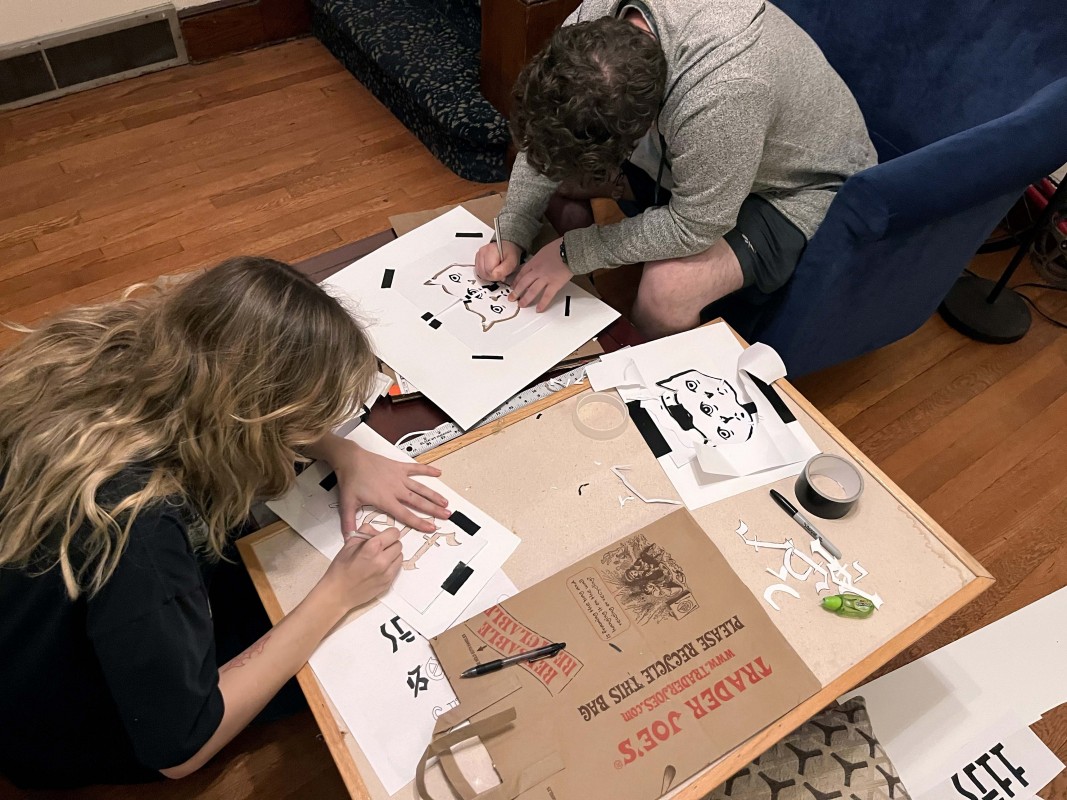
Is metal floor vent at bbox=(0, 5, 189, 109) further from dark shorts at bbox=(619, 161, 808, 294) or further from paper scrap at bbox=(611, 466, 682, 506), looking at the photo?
paper scrap at bbox=(611, 466, 682, 506)

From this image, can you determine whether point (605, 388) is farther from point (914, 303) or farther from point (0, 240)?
point (0, 240)

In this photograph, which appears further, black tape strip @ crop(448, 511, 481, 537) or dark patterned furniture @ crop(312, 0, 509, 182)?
dark patterned furniture @ crop(312, 0, 509, 182)

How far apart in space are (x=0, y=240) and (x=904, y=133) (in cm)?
222

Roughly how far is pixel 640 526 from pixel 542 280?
0.53 metres

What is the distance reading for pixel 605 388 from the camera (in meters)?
1.20

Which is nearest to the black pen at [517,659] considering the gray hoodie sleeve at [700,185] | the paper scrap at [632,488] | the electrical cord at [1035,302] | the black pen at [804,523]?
the paper scrap at [632,488]

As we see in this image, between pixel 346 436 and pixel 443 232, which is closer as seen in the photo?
pixel 346 436

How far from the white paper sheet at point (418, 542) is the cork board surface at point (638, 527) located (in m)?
0.02

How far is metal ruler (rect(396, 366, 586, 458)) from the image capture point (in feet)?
3.80

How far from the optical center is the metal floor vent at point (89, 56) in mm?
2311

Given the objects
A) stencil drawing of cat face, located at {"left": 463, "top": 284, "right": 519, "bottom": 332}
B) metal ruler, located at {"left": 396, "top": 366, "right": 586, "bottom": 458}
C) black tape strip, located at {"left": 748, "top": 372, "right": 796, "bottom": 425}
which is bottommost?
metal ruler, located at {"left": 396, "top": 366, "right": 586, "bottom": 458}

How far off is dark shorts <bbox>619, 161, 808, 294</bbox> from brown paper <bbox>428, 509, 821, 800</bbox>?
0.65m

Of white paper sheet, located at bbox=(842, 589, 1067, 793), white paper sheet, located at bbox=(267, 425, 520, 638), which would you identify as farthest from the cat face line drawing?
white paper sheet, located at bbox=(842, 589, 1067, 793)

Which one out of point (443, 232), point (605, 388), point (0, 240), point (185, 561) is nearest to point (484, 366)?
point (605, 388)
